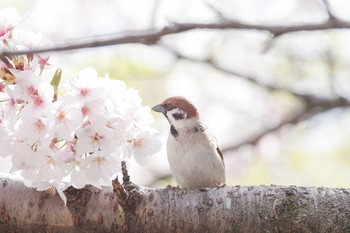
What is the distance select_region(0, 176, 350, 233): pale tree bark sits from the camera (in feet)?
8.73

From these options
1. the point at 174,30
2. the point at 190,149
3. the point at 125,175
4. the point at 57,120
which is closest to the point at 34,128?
the point at 57,120

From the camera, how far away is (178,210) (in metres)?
2.77

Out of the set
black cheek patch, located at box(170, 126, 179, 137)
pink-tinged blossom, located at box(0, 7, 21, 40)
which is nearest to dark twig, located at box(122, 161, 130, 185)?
pink-tinged blossom, located at box(0, 7, 21, 40)

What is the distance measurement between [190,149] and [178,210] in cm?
113

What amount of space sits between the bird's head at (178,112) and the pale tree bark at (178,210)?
46.0 inches

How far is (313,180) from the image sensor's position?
25.2 ft

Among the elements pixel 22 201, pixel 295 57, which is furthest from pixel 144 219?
pixel 295 57

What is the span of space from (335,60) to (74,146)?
438 centimetres

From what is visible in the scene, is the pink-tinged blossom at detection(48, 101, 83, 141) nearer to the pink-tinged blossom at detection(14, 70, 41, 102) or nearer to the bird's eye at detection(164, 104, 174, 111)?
the pink-tinged blossom at detection(14, 70, 41, 102)

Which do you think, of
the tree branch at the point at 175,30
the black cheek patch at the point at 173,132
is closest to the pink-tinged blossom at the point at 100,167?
the tree branch at the point at 175,30

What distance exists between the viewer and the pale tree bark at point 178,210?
2.66 metres

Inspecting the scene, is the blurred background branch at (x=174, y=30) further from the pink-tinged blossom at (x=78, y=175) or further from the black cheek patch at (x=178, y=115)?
the black cheek patch at (x=178, y=115)

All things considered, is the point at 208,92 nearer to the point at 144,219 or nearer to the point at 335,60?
the point at 335,60

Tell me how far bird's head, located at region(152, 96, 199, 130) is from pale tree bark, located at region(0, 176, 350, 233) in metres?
1.17
